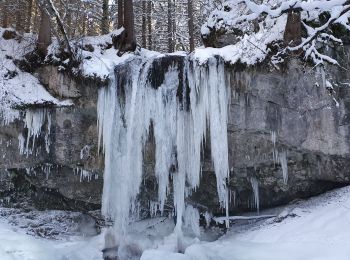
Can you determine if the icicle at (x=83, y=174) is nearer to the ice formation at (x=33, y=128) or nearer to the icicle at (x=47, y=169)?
the icicle at (x=47, y=169)

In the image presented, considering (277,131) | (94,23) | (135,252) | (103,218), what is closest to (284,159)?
(277,131)

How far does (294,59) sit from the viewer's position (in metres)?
8.14

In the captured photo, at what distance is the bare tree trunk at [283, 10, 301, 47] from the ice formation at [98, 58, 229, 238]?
4.74 ft

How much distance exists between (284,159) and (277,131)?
0.70 meters

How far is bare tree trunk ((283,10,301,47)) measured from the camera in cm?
816

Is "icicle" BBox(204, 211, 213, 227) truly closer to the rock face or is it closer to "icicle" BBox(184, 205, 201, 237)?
the rock face

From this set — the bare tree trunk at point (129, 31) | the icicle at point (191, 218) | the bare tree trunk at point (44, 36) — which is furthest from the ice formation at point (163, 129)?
the bare tree trunk at point (44, 36)

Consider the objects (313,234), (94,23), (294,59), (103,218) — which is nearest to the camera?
(313,234)

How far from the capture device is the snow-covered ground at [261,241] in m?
6.68

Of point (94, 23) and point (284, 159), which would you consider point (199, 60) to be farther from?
point (94, 23)

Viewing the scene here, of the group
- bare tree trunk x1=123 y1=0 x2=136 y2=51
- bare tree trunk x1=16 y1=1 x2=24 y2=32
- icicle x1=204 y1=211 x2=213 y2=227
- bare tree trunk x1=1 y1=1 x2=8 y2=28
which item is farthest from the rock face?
bare tree trunk x1=1 y1=1 x2=8 y2=28

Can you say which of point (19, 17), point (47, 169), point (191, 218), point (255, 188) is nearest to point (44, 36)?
point (47, 169)

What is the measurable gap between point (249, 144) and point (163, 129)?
182 centimetres

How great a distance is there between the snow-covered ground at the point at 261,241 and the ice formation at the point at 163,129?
80cm
